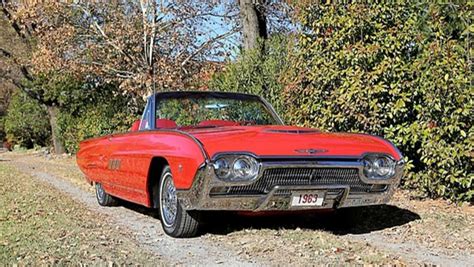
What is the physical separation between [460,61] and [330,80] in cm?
206

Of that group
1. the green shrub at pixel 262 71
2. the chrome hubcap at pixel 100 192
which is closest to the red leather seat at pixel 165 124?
the chrome hubcap at pixel 100 192

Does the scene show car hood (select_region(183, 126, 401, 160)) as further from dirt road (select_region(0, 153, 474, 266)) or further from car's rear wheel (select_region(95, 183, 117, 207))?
car's rear wheel (select_region(95, 183, 117, 207))

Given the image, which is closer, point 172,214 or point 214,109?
point 172,214

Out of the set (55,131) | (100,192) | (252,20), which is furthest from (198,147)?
(55,131)

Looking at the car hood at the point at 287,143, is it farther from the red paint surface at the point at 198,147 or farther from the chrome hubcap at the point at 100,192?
the chrome hubcap at the point at 100,192

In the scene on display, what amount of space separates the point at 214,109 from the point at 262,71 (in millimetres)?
4279

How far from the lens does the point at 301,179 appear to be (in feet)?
16.5

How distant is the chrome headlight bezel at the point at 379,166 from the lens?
5.30 metres

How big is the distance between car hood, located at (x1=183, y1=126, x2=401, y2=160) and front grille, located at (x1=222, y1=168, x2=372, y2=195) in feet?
0.47

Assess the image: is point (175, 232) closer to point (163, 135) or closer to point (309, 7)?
point (163, 135)

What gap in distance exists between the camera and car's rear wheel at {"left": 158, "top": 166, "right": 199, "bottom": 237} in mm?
5395

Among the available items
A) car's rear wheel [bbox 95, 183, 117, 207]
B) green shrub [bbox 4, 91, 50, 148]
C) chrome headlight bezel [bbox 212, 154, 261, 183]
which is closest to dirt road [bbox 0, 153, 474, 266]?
car's rear wheel [bbox 95, 183, 117, 207]

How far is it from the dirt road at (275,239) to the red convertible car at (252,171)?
340 mm

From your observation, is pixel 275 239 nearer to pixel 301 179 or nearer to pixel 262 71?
pixel 301 179
